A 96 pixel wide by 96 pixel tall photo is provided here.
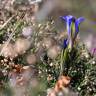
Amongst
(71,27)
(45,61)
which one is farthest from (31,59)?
(71,27)

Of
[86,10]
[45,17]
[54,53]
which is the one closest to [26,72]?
[54,53]

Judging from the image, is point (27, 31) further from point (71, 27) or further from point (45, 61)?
point (71, 27)

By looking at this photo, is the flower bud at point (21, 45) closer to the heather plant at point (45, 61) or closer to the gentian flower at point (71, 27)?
the heather plant at point (45, 61)

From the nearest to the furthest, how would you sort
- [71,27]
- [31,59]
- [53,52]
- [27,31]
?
[71,27] < [31,59] < [53,52] < [27,31]

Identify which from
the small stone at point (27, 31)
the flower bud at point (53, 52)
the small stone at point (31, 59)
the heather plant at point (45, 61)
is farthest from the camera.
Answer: the small stone at point (27, 31)

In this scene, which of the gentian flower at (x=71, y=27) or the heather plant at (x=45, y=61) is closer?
the heather plant at (x=45, y=61)

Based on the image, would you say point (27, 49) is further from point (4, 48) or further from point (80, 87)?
point (80, 87)

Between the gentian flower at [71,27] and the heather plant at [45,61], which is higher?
the gentian flower at [71,27]

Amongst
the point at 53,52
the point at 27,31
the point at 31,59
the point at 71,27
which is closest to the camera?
the point at 71,27

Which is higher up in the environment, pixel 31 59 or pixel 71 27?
pixel 71 27

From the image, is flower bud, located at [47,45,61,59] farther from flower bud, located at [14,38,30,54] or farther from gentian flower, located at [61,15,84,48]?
gentian flower, located at [61,15,84,48]

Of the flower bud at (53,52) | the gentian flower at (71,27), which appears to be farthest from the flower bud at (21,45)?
the gentian flower at (71,27)
